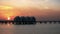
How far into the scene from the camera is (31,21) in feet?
292

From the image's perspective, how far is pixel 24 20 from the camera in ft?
287

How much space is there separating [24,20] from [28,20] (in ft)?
5.55

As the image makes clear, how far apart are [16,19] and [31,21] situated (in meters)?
7.13

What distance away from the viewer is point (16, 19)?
280ft

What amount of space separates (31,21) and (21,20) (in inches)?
164

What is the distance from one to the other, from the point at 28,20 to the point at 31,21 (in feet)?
5.93

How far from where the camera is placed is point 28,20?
3460 inches

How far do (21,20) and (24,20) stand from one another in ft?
5.54

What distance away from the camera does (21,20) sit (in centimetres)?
8850

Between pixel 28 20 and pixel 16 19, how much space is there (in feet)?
17.7

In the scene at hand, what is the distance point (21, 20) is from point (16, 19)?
371 cm
